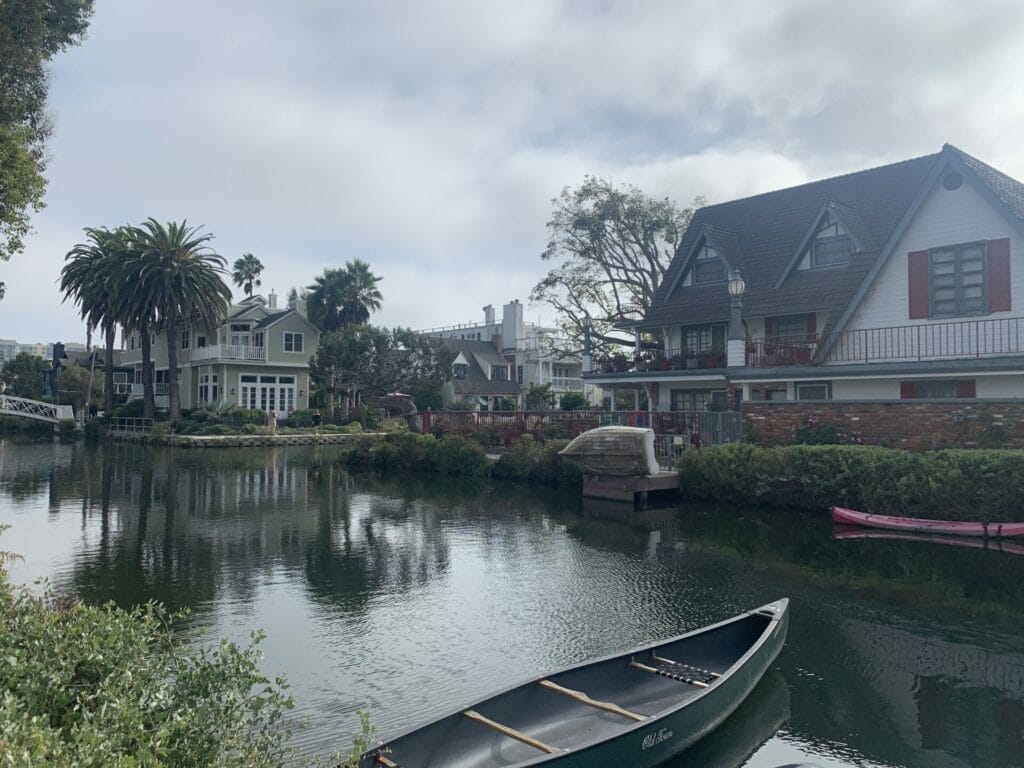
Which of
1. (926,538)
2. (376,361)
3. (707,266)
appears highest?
(707,266)

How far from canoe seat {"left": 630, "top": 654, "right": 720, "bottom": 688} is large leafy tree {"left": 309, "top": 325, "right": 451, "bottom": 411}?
43211 mm

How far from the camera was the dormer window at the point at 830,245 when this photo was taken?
2709 centimetres

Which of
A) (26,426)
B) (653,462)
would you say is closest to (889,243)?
(653,462)

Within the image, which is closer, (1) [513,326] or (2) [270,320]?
(2) [270,320]

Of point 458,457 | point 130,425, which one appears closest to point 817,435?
point 458,457

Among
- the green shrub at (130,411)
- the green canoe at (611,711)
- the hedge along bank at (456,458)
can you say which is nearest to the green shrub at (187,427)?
the green shrub at (130,411)

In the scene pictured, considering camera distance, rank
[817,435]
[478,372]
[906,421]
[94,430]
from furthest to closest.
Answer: [478,372] < [94,430] < [817,435] < [906,421]

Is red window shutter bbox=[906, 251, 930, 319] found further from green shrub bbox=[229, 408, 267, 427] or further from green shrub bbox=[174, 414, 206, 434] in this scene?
green shrub bbox=[174, 414, 206, 434]

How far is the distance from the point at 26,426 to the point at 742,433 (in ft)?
180

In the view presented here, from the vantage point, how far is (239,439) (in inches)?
1721

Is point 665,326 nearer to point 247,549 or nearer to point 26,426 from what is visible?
point 247,549

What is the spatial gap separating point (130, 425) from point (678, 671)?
164 ft

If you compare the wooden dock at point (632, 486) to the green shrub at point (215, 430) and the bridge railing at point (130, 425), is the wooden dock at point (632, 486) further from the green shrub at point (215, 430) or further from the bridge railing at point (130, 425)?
the bridge railing at point (130, 425)

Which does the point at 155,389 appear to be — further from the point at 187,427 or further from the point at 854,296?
the point at 854,296
